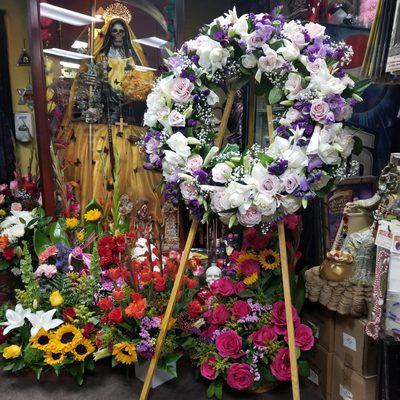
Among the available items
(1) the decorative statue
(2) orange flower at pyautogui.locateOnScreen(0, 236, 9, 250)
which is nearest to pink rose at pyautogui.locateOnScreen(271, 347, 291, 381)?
(1) the decorative statue

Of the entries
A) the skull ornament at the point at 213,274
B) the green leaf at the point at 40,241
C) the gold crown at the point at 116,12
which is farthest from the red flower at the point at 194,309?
the gold crown at the point at 116,12

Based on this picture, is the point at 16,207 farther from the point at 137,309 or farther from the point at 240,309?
the point at 240,309

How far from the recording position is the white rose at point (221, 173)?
139cm

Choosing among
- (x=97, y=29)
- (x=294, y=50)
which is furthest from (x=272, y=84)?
(x=97, y=29)

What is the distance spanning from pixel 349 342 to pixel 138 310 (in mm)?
788

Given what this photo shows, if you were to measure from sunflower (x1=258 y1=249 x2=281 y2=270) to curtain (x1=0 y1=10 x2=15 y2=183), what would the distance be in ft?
7.69

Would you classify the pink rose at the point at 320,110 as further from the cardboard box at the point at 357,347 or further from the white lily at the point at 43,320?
the white lily at the point at 43,320

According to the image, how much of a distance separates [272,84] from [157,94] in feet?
1.38

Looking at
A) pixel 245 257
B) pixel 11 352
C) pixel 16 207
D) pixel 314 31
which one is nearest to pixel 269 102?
pixel 314 31

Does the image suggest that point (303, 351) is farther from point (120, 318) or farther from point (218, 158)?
point (218, 158)

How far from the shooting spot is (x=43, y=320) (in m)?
1.73

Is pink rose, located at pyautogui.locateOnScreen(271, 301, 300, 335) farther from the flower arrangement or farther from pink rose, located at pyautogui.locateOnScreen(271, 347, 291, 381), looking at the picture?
the flower arrangement

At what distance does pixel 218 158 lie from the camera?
1.45 metres

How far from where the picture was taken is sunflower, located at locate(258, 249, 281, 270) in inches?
69.2
